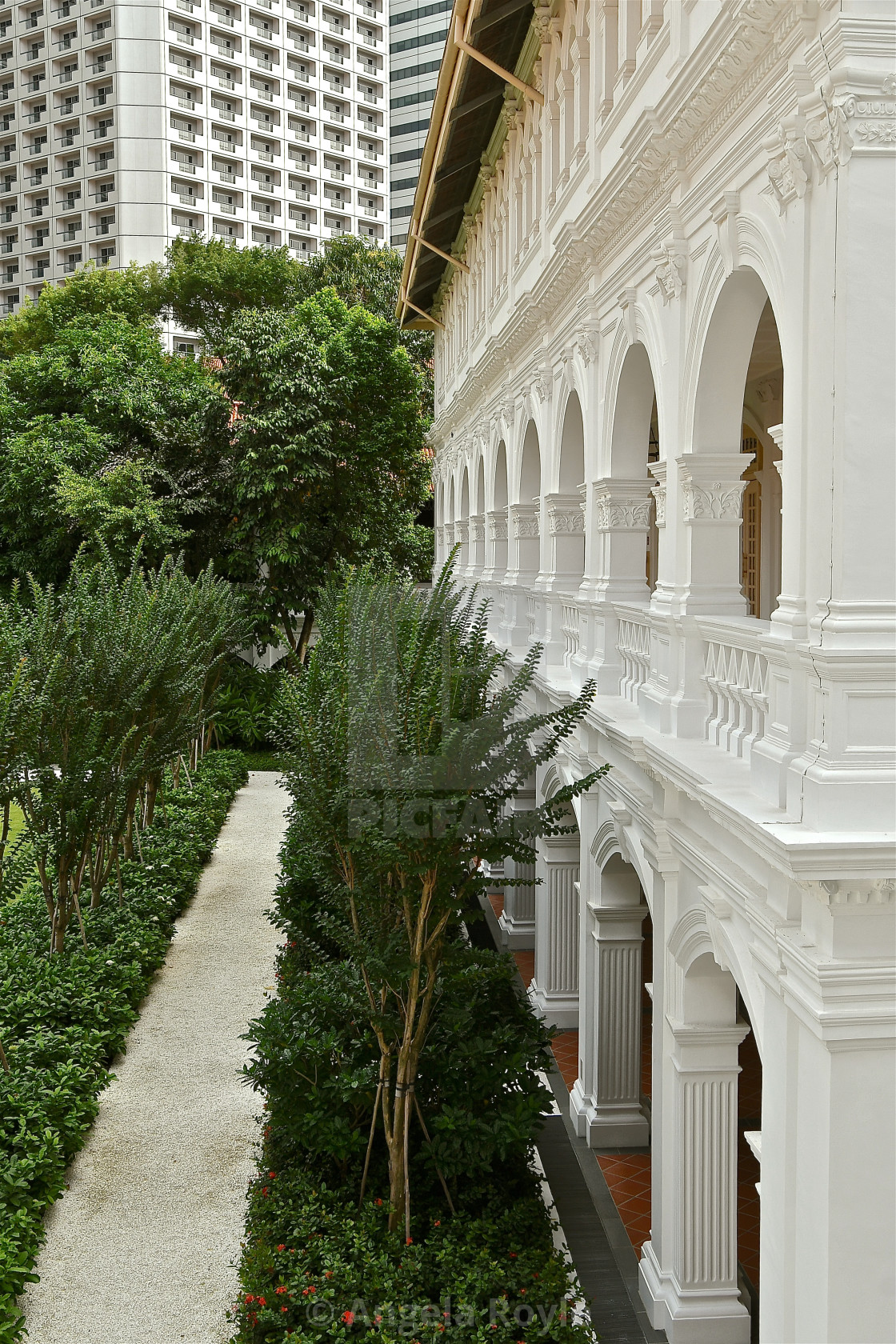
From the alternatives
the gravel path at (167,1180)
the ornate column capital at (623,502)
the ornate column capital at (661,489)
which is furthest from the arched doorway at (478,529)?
the ornate column capital at (661,489)

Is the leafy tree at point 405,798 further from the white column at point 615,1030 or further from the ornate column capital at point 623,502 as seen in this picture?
the white column at point 615,1030

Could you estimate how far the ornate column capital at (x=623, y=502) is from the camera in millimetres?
10164

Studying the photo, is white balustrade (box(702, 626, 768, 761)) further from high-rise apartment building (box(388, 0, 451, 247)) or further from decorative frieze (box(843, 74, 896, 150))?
high-rise apartment building (box(388, 0, 451, 247))

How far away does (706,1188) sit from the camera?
772cm

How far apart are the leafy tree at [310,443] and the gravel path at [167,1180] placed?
1523cm

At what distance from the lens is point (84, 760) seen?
1275 centimetres

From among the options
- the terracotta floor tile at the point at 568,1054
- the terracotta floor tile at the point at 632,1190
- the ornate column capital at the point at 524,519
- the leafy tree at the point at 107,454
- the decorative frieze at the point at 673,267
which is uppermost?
the leafy tree at the point at 107,454

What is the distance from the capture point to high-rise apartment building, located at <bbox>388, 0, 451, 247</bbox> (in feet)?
264

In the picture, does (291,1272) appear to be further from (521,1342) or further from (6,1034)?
(6,1034)

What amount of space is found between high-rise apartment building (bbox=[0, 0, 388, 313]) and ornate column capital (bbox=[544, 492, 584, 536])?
156 feet

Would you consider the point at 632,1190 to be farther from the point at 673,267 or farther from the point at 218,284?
the point at 218,284

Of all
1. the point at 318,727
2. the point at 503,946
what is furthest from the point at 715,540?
the point at 503,946

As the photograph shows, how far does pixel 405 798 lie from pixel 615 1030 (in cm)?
421

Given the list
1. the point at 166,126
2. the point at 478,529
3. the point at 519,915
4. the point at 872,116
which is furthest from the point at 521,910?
the point at 166,126
